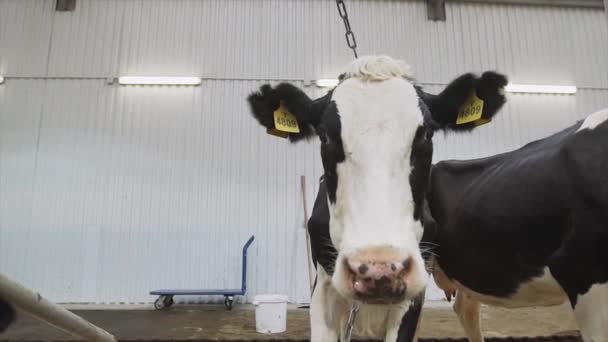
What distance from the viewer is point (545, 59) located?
8859mm

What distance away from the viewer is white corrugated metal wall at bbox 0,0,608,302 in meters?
7.41

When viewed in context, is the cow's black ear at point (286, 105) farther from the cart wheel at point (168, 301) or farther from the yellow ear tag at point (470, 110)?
the cart wheel at point (168, 301)

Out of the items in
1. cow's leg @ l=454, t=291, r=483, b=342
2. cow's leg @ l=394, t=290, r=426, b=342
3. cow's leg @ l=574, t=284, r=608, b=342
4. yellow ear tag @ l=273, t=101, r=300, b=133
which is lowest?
cow's leg @ l=454, t=291, r=483, b=342

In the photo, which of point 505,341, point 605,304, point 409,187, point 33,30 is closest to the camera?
point 409,187

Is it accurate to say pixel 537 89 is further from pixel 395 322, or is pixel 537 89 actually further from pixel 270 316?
pixel 395 322

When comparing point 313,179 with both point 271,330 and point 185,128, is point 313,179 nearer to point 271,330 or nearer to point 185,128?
point 185,128

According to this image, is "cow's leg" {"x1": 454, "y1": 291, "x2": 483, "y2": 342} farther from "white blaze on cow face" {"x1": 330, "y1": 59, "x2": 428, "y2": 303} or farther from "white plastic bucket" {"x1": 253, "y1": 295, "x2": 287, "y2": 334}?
"white blaze on cow face" {"x1": 330, "y1": 59, "x2": 428, "y2": 303}

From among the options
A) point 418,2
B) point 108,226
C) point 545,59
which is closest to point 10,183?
point 108,226

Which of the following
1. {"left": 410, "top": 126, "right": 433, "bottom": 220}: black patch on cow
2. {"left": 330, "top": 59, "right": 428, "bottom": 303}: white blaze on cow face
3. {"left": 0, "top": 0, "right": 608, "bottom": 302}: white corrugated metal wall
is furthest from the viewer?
{"left": 0, "top": 0, "right": 608, "bottom": 302}: white corrugated metal wall

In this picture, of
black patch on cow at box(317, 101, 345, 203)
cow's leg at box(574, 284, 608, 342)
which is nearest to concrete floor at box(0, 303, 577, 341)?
cow's leg at box(574, 284, 608, 342)

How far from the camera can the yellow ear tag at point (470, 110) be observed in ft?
6.63

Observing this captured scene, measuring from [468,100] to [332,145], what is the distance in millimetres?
895

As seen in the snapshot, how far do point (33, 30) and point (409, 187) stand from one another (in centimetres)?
987

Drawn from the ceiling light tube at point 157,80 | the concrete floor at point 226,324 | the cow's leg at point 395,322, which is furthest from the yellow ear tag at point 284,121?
the ceiling light tube at point 157,80
